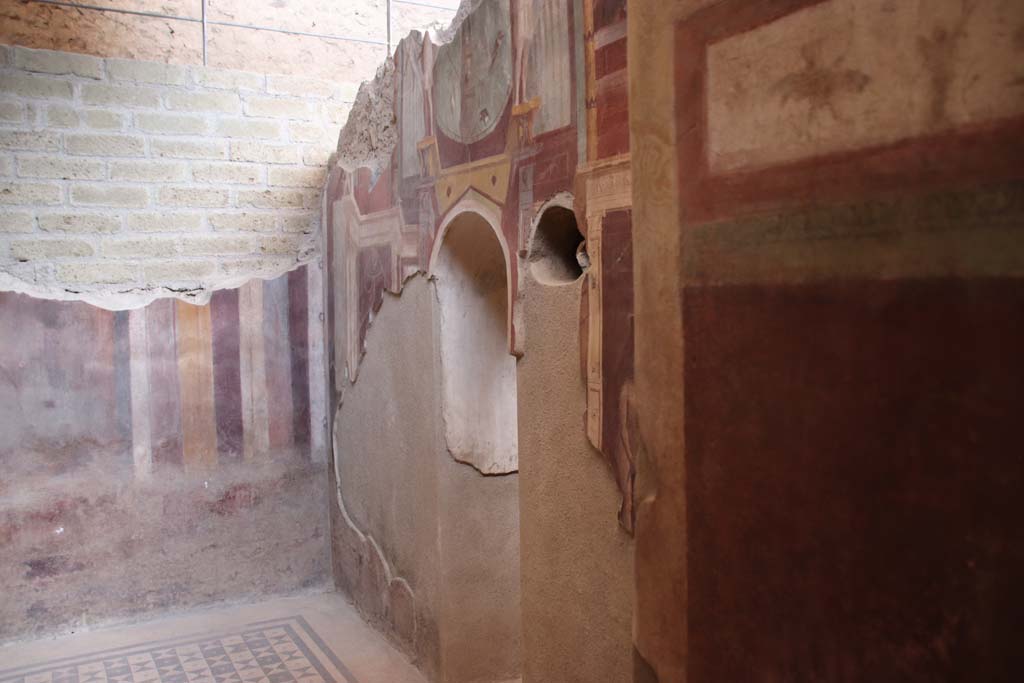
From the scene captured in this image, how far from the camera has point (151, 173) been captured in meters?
4.32

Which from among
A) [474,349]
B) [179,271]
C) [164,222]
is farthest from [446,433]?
[164,222]

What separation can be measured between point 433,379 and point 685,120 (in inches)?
84.2

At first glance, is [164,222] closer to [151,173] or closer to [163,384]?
[151,173]

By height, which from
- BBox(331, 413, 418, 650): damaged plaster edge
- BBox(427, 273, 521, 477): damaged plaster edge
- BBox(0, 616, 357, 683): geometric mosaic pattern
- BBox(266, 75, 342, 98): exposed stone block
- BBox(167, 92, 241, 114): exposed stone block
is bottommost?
BBox(0, 616, 357, 683): geometric mosaic pattern

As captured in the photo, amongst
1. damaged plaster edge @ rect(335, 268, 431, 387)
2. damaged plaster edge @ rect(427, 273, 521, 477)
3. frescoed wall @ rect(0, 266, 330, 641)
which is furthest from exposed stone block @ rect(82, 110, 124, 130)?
damaged plaster edge @ rect(427, 273, 521, 477)

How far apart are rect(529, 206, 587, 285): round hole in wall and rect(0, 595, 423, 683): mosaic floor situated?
6.00ft

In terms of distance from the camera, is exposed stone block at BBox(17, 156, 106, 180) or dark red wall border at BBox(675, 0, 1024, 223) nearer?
dark red wall border at BBox(675, 0, 1024, 223)

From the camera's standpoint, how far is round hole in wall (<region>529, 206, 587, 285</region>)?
246 centimetres

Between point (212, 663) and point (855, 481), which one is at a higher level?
point (855, 481)

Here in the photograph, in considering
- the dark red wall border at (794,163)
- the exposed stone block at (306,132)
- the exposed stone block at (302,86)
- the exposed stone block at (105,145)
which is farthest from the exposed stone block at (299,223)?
the dark red wall border at (794,163)

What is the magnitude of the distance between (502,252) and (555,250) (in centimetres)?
65

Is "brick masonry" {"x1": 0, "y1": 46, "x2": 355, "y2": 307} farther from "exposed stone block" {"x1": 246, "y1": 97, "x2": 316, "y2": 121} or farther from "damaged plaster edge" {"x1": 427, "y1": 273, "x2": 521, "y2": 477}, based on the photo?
"damaged plaster edge" {"x1": 427, "y1": 273, "x2": 521, "y2": 477}

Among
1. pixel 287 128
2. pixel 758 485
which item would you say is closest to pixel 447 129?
pixel 287 128

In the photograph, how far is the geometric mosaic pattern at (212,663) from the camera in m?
3.62
